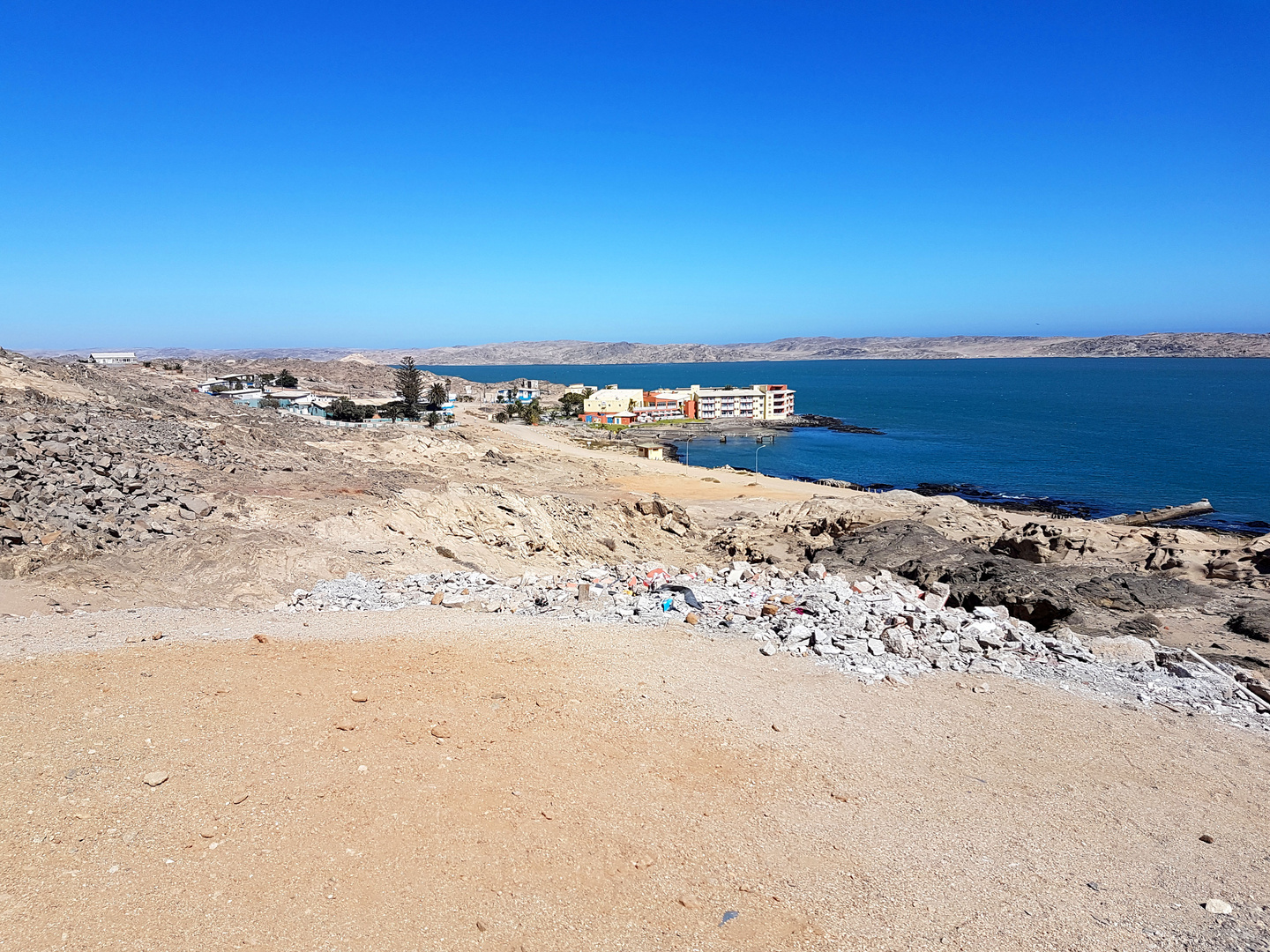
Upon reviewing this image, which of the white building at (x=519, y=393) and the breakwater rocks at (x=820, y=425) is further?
the white building at (x=519, y=393)

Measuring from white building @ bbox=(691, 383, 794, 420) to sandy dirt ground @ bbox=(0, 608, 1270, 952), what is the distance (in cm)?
9095

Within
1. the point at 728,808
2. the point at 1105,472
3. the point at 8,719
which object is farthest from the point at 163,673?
the point at 1105,472

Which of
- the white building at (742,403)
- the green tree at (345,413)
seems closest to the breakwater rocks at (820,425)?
the white building at (742,403)

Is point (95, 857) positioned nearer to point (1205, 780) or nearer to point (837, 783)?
point (837, 783)

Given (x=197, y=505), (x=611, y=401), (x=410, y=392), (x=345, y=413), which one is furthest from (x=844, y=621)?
(x=611, y=401)

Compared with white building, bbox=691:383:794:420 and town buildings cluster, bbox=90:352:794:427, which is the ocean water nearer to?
white building, bbox=691:383:794:420

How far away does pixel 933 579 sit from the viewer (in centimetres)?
1970

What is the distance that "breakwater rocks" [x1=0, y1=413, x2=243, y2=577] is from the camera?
529 inches

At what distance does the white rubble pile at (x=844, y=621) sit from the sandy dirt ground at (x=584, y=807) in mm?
663

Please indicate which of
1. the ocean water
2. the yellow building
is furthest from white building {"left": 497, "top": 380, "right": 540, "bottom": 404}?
the ocean water

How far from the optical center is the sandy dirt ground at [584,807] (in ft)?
19.1

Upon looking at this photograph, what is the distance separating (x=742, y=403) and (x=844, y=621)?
301 ft

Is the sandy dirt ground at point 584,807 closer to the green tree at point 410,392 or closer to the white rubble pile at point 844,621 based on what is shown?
the white rubble pile at point 844,621

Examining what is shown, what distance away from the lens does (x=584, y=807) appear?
7215 millimetres
